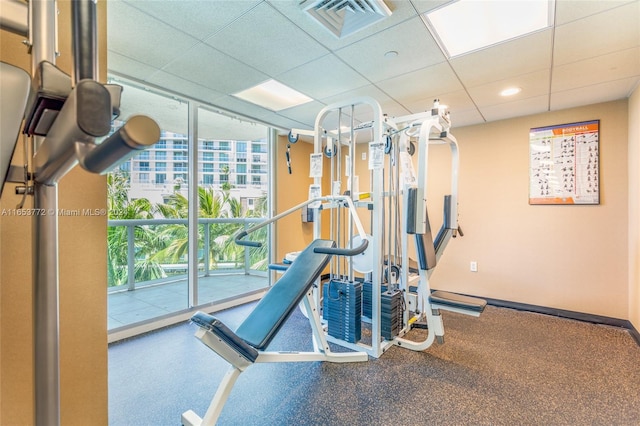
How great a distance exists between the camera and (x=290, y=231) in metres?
4.47

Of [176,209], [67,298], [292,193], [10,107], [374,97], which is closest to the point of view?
[10,107]

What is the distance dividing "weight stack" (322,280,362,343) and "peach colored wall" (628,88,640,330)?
250 centimetres

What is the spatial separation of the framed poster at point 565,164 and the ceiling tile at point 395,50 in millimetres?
2055

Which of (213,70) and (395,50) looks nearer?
(395,50)

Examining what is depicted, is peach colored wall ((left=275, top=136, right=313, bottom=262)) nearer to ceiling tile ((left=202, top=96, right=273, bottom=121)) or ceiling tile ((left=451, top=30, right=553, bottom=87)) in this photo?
ceiling tile ((left=202, top=96, right=273, bottom=121))

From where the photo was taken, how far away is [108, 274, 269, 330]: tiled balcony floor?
2.97m

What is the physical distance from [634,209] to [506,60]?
6.46 ft

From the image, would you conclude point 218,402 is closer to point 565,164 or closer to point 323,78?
point 323,78

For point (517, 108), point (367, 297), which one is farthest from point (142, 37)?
point (517, 108)

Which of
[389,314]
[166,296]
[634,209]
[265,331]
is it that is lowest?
[166,296]

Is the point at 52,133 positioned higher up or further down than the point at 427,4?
further down

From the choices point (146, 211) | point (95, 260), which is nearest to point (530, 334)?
point (95, 260)

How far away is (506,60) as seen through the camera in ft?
7.32

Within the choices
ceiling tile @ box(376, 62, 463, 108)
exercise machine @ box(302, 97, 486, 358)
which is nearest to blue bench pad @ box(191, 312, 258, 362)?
exercise machine @ box(302, 97, 486, 358)
